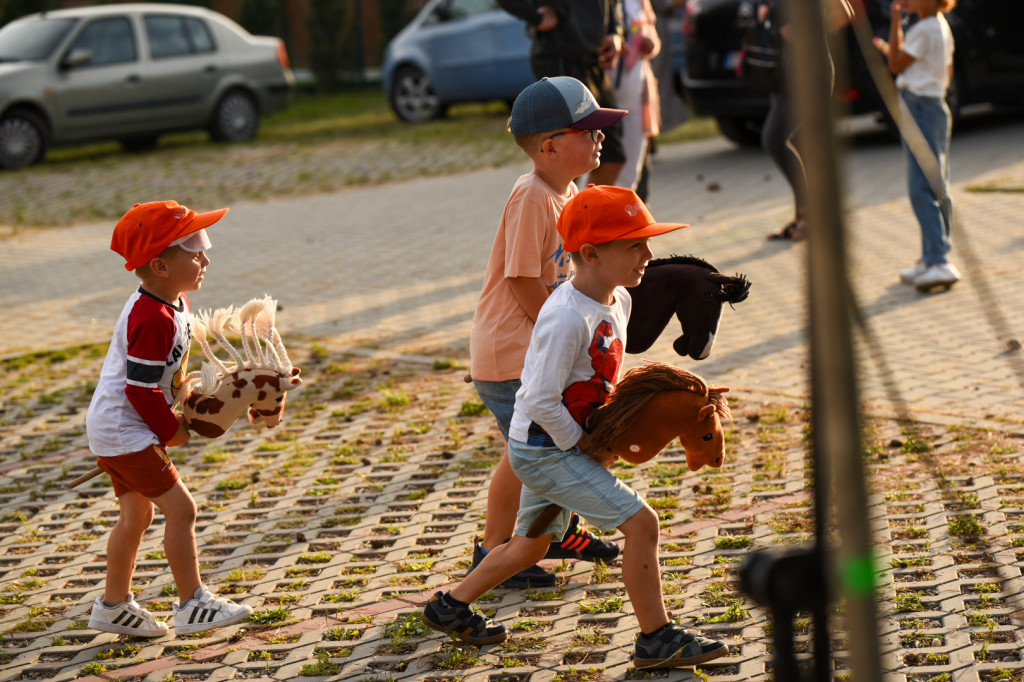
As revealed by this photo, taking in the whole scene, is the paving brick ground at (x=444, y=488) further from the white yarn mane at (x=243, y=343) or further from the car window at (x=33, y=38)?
the car window at (x=33, y=38)

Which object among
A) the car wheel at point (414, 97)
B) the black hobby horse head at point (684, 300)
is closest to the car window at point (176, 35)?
the car wheel at point (414, 97)

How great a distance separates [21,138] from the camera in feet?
49.8

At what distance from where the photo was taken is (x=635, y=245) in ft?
11.0

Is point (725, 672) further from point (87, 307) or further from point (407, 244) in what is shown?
point (407, 244)

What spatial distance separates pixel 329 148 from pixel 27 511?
11.8 metres

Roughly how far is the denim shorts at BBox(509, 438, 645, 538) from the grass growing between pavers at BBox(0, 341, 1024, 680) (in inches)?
18.9

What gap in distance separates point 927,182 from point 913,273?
612mm

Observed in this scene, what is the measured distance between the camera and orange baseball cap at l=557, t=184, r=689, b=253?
10.8 feet

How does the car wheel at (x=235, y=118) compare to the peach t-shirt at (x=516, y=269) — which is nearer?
the peach t-shirt at (x=516, y=269)

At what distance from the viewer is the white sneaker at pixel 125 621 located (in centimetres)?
387

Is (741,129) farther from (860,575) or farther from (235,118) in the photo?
(860,575)

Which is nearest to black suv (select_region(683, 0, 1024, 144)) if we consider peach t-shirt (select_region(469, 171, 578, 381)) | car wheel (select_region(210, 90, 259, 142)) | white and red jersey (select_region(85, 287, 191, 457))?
car wheel (select_region(210, 90, 259, 142))

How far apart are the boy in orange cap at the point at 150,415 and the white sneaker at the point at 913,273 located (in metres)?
5.07

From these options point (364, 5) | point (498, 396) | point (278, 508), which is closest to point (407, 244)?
point (278, 508)
